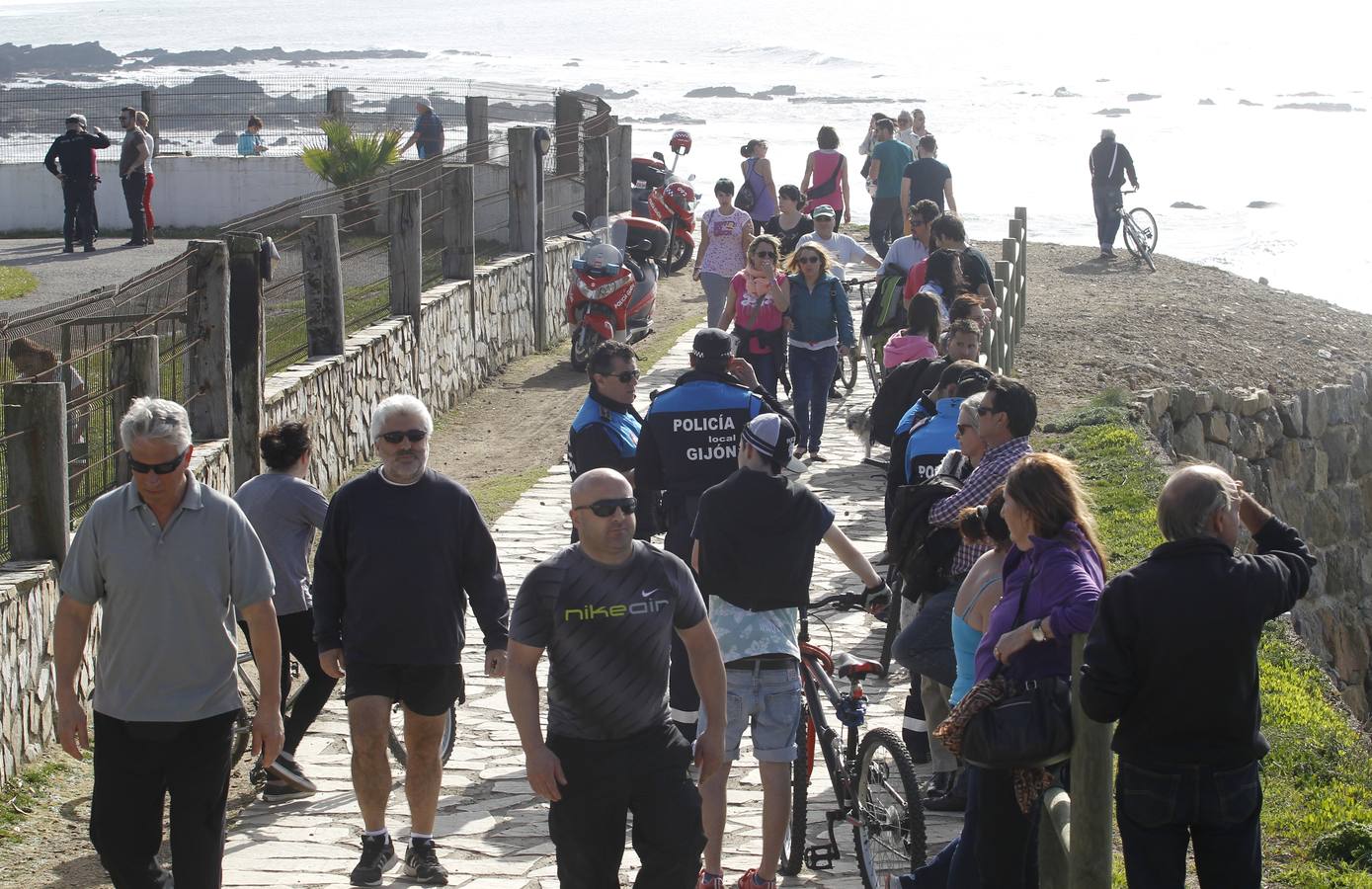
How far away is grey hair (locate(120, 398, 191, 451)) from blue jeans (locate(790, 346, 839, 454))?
7713 mm

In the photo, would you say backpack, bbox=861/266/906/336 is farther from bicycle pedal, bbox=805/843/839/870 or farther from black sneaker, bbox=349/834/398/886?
black sneaker, bbox=349/834/398/886

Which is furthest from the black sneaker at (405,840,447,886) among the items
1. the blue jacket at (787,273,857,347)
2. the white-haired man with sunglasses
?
the blue jacket at (787,273,857,347)

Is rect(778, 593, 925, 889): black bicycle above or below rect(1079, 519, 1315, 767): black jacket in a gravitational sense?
below

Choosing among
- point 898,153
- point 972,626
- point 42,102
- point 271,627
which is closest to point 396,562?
point 271,627

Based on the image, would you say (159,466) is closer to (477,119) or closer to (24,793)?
(24,793)

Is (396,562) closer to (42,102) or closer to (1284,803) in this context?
(1284,803)

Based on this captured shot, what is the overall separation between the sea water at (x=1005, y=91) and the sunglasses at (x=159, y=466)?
802 inches

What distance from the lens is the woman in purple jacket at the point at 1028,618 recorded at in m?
5.13

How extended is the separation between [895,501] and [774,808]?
1.57 m

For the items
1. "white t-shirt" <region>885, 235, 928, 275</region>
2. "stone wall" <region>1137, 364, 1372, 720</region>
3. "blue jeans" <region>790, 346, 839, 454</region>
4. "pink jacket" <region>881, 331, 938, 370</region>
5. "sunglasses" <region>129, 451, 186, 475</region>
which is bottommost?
"stone wall" <region>1137, 364, 1372, 720</region>

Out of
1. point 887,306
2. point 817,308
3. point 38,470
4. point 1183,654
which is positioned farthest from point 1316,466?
point 1183,654

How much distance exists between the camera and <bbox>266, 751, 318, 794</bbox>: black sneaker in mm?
7438

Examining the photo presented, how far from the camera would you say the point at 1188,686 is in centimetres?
473

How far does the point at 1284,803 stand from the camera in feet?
23.9
